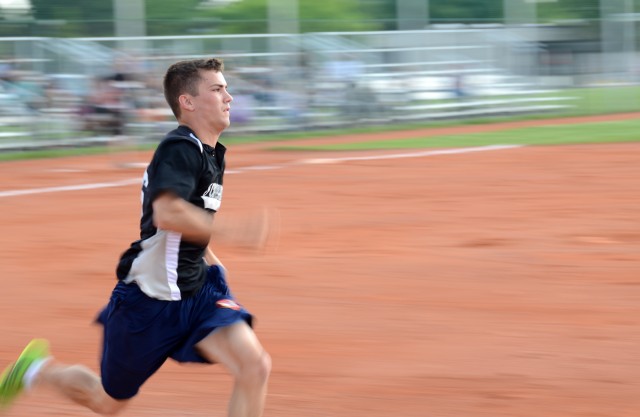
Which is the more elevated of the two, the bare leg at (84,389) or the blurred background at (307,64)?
the blurred background at (307,64)

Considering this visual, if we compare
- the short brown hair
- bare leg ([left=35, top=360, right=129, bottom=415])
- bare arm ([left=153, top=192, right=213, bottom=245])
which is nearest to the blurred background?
bare leg ([left=35, top=360, right=129, bottom=415])

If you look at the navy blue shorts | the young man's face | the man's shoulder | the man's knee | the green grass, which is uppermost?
the young man's face

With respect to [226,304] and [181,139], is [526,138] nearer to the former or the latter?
[226,304]

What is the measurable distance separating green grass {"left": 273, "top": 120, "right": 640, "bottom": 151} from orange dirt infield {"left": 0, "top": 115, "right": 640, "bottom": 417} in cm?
492

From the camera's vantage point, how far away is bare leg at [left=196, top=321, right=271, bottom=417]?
423 centimetres

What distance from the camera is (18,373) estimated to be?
4.98 meters

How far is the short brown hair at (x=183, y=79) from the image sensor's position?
14.6 feet

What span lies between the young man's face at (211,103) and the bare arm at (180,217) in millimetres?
408

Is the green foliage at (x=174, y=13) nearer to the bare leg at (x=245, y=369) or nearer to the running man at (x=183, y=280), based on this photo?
the running man at (x=183, y=280)

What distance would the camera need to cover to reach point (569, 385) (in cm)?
541

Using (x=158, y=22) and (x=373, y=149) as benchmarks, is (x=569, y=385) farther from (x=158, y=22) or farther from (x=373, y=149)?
(x=158, y=22)

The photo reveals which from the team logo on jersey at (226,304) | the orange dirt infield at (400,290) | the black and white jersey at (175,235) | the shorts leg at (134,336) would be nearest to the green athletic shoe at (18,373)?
the orange dirt infield at (400,290)

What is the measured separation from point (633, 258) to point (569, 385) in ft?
11.9

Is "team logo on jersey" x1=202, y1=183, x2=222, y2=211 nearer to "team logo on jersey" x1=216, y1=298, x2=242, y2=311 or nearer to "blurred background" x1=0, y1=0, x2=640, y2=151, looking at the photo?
"team logo on jersey" x1=216, y1=298, x2=242, y2=311
